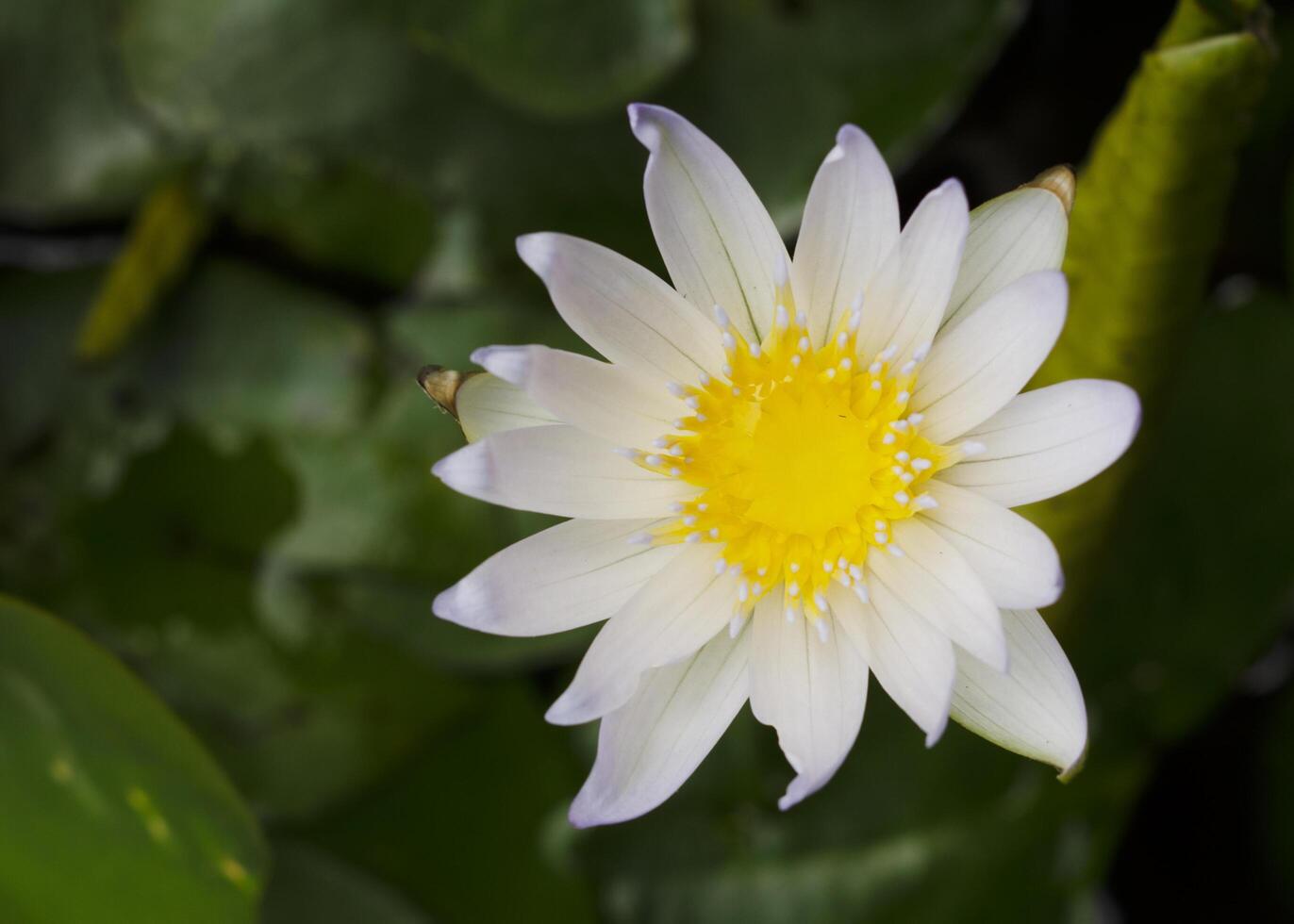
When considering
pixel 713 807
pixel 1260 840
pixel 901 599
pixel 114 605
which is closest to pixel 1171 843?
pixel 1260 840

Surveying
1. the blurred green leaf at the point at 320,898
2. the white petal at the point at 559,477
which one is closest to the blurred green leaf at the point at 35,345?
the blurred green leaf at the point at 320,898

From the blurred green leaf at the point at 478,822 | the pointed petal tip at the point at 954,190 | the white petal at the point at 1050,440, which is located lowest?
the blurred green leaf at the point at 478,822

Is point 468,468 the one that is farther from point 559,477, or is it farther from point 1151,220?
point 1151,220

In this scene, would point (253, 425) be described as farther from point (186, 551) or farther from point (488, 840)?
point (488, 840)

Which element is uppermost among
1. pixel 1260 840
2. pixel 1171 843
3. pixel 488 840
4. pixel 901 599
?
pixel 901 599

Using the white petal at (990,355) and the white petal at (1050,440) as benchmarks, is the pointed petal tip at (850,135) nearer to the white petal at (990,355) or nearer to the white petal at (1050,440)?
the white petal at (990,355)

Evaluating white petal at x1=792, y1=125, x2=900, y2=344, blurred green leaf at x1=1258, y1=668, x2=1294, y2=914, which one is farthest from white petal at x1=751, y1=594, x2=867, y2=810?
blurred green leaf at x1=1258, y1=668, x2=1294, y2=914
